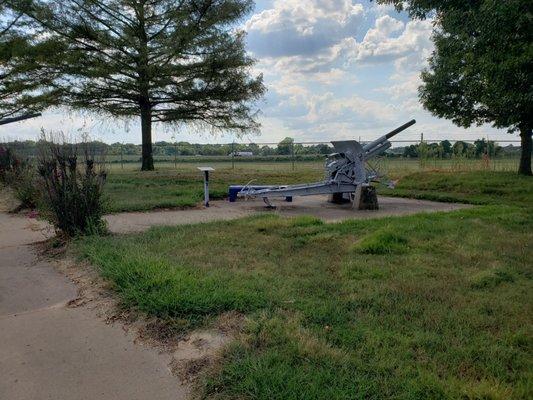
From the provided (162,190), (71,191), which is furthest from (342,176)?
(71,191)

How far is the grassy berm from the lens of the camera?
2680 mm

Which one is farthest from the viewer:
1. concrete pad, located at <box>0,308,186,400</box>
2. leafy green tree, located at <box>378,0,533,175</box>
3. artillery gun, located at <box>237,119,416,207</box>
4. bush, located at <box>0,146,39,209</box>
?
artillery gun, located at <box>237,119,416,207</box>

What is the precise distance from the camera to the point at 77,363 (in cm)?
313

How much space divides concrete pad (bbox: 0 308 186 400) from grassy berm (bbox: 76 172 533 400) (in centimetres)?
31

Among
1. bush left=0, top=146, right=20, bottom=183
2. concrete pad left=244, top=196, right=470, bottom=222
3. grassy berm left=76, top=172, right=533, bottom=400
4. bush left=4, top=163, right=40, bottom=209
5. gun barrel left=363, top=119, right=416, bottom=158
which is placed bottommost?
concrete pad left=244, top=196, right=470, bottom=222

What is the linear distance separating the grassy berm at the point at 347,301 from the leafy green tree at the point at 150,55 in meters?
11.8

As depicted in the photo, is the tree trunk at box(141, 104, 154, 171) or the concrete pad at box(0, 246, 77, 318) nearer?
the concrete pad at box(0, 246, 77, 318)

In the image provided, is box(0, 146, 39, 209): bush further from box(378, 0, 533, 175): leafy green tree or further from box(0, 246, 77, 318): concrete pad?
box(378, 0, 533, 175): leafy green tree

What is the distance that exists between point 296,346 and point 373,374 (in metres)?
0.48

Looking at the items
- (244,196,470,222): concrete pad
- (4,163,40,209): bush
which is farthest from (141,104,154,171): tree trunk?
(244,196,470,222): concrete pad

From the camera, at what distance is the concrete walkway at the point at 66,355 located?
2801mm

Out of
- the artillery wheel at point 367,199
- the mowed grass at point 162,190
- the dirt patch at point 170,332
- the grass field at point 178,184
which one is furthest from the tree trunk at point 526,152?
the dirt patch at point 170,332

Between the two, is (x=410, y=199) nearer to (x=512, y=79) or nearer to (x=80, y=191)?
(x=512, y=79)

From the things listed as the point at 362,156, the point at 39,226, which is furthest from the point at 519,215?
the point at 39,226
